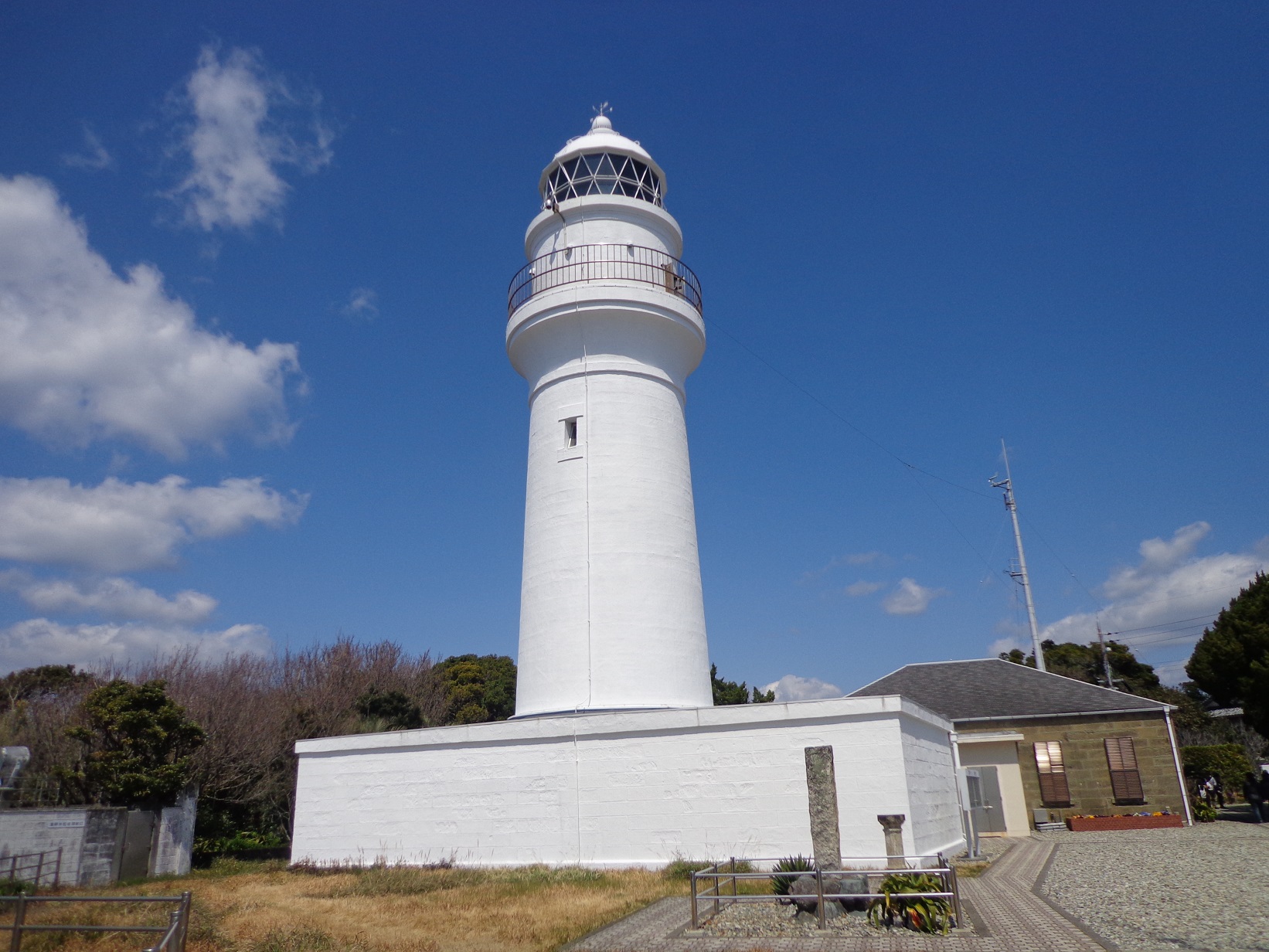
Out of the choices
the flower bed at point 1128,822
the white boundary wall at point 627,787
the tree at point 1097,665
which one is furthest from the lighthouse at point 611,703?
the tree at point 1097,665

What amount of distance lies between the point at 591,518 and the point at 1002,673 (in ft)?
46.8

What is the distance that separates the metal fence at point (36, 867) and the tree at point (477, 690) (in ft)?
70.6

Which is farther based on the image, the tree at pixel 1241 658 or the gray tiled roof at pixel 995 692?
the tree at pixel 1241 658

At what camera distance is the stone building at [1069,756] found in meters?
19.8

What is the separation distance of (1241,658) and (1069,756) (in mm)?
8982

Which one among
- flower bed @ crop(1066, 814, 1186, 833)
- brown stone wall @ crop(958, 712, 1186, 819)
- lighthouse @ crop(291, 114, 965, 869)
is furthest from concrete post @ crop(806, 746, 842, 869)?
brown stone wall @ crop(958, 712, 1186, 819)

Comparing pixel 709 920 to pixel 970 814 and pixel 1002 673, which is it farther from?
pixel 1002 673

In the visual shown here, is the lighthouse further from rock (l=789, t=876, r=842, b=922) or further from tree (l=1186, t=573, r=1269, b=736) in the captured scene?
tree (l=1186, t=573, r=1269, b=736)

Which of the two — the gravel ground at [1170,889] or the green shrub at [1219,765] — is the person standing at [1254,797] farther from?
the green shrub at [1219,765]

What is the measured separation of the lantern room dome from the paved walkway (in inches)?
539

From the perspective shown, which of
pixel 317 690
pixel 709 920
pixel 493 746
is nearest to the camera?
pixel 709 920

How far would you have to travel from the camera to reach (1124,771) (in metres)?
19.9

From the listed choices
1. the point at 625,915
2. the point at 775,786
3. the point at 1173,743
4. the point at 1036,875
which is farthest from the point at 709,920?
the point at 1173,743

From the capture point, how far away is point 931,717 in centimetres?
1455
